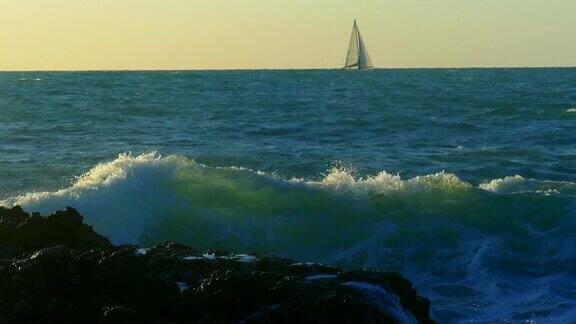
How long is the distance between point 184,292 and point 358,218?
6598 mm

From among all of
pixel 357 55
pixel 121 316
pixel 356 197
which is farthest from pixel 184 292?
pixel 357 55

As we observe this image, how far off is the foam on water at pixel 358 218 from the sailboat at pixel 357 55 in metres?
75.8

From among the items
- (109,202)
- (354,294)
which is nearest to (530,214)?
(109,202)

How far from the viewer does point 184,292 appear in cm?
600

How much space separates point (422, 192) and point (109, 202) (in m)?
4.48

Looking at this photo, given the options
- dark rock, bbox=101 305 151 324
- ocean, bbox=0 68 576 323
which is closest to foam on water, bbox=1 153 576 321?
ocean, bbox=0 68 576 323

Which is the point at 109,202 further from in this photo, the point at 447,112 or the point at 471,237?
the point at 447,112

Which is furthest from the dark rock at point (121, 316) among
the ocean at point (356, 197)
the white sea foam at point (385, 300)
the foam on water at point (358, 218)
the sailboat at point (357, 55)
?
the sailboat at point (357, 55)

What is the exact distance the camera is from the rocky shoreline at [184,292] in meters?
5.62

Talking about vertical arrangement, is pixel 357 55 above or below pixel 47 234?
below

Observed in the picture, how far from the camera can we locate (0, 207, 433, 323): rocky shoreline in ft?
18.4

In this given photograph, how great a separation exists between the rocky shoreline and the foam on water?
3212 millimetres

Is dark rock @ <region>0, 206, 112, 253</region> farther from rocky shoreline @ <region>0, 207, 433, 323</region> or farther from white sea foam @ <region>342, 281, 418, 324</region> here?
white sea foam @ <region>342, 281, 418, 324</region>

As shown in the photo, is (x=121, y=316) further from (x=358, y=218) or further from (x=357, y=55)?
(x=357, y=55)
